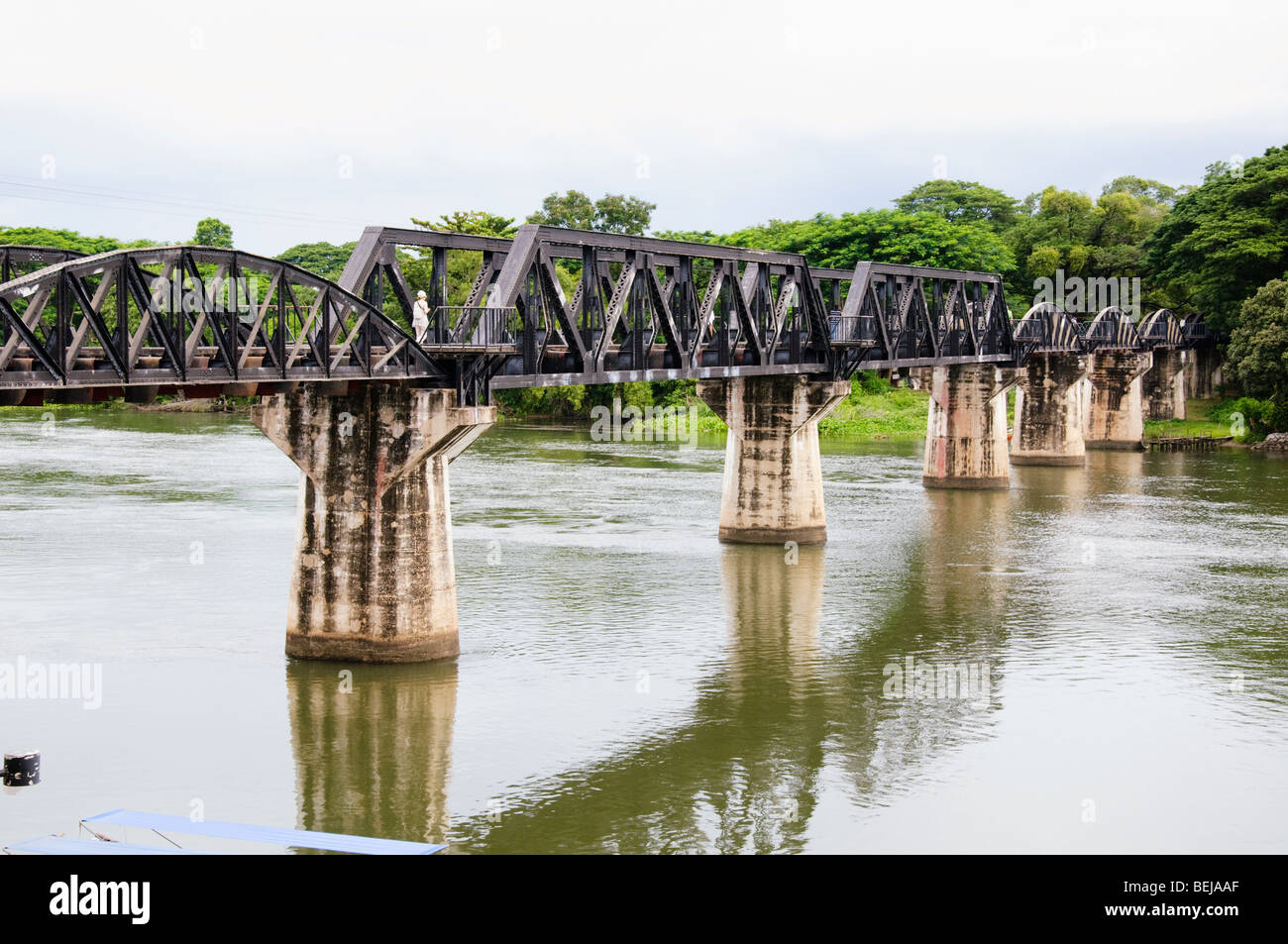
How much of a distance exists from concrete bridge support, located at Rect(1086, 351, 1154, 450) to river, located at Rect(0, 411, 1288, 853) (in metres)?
42.7

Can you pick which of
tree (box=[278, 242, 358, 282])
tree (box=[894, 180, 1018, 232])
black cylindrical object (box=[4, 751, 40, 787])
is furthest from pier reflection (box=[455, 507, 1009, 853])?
tree (box=[278, 242, 358, 282])

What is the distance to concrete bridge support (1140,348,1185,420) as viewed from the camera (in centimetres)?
11594

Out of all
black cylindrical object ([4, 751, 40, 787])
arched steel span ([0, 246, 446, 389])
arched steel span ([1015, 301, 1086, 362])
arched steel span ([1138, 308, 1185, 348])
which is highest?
arched steel span ([1138, 308, 1185, 348])

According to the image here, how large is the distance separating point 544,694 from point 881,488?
44853mm

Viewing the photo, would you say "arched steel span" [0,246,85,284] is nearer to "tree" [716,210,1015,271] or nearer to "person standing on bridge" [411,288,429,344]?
"person standing on bridge" [411,288,429,344]

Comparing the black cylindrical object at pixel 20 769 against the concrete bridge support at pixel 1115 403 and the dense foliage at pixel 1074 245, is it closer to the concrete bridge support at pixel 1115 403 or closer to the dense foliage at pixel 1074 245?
the dense foliage at pixel 1074 245

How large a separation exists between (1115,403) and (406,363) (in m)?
83.0

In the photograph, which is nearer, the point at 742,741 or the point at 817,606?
the point at 742,741

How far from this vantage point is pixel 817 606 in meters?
43.4

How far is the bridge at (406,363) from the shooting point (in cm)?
2502

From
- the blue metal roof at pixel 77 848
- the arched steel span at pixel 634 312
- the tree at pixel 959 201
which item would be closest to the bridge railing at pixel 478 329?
the arched steel span at pixel 634 312

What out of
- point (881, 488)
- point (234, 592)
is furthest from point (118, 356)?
point (881, 488)

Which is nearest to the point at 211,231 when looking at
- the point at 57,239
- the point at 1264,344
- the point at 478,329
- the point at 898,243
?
the point at 57,239

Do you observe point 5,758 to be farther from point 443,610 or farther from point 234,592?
point 234,592
